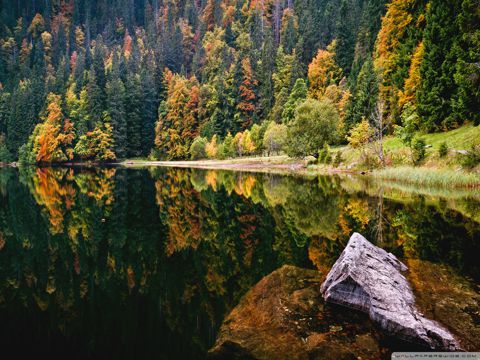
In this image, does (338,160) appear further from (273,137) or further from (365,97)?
(273,137)

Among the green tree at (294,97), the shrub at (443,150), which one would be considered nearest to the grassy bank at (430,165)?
the shrub at (443,150)

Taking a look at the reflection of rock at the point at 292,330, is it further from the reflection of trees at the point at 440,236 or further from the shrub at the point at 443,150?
the shrub at the point at 443,150

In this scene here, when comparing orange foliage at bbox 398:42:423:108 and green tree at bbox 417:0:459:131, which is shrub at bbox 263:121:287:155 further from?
green tree at bbox 417:0:459:131

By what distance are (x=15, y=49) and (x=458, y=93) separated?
211933 millimetres

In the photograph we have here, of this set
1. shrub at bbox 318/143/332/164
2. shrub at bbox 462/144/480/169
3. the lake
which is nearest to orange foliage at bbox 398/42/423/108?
shrub at bbox 318/143/332/164

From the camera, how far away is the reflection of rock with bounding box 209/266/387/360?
19.7 feet

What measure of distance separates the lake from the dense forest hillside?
1971 centimetres

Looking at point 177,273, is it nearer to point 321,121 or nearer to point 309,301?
point 309,301

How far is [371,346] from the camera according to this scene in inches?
240

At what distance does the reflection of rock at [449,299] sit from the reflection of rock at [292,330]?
59.8 inches

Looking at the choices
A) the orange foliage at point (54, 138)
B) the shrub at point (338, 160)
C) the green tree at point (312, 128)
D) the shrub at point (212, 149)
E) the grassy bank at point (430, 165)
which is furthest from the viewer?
the orange foliage at point (54, 138)

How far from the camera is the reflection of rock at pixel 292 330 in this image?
19.7 ft

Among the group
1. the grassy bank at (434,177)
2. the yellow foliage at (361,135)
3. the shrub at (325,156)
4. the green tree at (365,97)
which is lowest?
the grassy bank at (434,177)

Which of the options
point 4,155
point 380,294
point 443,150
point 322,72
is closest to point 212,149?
point 322,72
